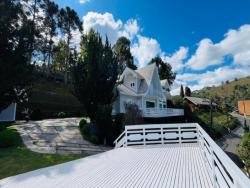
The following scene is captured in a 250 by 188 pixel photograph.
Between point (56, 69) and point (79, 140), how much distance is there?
3498 cm

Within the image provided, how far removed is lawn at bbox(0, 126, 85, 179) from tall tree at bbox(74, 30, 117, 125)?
630 centimetres

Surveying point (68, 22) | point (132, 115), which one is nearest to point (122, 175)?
point (132, 115)

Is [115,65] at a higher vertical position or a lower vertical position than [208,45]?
lower

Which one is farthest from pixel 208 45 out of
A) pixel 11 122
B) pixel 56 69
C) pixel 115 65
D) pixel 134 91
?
pixel 56 69

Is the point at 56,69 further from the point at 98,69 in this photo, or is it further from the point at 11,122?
the point at 98,69

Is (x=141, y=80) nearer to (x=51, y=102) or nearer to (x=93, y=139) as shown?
(x=51, y=102)

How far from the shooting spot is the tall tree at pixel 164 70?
52656 mm

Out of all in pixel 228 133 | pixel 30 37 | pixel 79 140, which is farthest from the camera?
pixel 228 133

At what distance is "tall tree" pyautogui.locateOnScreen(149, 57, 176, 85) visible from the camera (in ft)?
173

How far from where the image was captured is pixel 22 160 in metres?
9.25

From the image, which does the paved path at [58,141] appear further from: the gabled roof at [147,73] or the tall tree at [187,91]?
the tall tree at [187,91]

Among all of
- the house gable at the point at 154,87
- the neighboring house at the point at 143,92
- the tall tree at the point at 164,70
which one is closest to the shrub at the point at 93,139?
the neighboring house at the point at 143,92

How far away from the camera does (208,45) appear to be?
24.0 m

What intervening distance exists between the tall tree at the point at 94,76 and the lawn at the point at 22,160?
6295 mm
